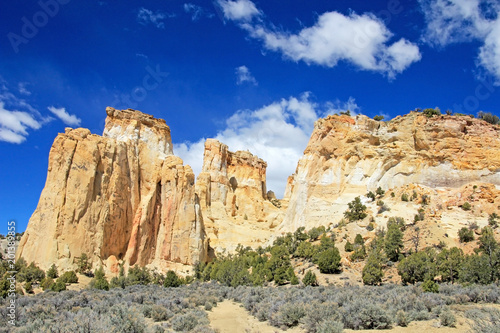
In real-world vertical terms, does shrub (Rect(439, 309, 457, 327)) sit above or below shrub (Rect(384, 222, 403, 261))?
below

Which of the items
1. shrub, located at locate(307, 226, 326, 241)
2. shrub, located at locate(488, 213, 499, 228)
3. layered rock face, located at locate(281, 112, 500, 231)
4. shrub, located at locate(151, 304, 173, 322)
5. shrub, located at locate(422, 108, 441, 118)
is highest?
shrub, located at locate(422, 108, 441, 118)

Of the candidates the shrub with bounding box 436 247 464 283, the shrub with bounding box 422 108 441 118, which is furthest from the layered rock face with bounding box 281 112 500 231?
the shrub with bounding box 436 247 464 283

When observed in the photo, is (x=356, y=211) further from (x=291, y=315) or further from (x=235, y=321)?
(x=291, y=315)

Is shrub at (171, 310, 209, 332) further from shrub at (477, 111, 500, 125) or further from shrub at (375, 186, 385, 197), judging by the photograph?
shrub at (477, 111, 500, 125)

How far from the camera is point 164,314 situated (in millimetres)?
16547

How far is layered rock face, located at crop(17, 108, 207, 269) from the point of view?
35312 millimetres

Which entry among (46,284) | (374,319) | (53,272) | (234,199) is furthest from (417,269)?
(234,199)

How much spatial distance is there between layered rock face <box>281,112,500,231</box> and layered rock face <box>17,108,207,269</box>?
17.8 m

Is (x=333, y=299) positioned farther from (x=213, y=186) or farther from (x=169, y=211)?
(x=213, y=186)

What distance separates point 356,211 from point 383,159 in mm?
10806

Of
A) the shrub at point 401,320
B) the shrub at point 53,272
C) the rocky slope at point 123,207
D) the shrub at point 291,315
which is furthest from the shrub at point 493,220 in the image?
the shrub at point 53,272

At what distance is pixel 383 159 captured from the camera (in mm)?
50938

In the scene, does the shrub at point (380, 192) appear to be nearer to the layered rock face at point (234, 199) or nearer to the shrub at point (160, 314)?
the layered rock face at point (234, 199)

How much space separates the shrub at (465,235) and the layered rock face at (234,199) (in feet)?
102
